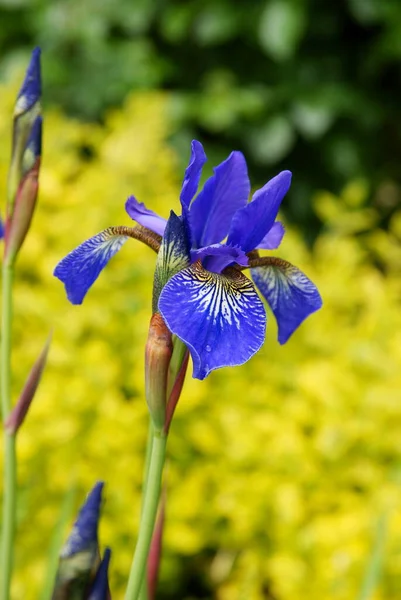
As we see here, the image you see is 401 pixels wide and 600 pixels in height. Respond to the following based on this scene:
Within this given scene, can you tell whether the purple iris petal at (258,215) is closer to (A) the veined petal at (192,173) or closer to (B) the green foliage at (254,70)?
(A) the veined petal at (192,173)

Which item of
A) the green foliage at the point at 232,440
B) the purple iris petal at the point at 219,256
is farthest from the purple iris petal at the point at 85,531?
the green foliage at the point at 232,440

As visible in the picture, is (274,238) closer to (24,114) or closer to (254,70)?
(24,114)

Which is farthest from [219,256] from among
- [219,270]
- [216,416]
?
[216,416]

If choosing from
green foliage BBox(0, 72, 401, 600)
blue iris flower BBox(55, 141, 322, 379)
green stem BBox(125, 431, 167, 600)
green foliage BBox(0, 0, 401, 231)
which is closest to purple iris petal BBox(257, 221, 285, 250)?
blue iris flower BBox(55, 141, 322, 379)

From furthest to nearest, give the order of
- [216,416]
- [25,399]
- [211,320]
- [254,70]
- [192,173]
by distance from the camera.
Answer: [254,70], [216,416], [25,399], [192,173], [211,320]

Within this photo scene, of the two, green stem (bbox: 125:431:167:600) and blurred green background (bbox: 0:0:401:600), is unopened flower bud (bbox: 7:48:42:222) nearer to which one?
green stem (bbox: 125:431:167:600)

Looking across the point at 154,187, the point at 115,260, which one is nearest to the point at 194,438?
the point at 115,260
